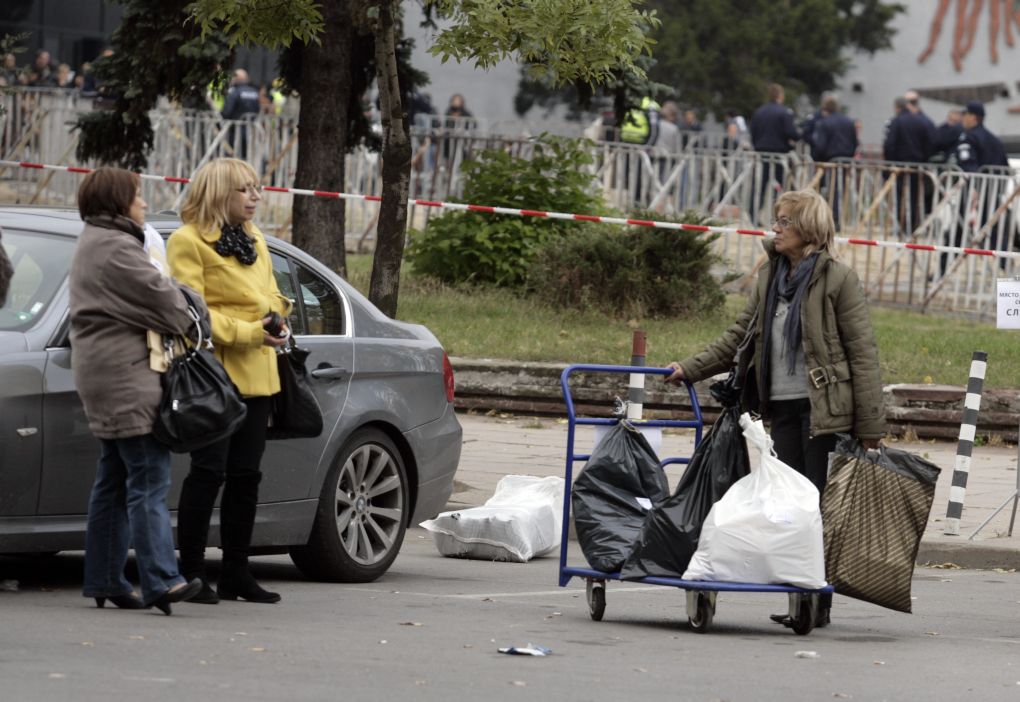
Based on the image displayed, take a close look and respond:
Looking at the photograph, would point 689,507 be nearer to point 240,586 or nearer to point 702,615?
point 702,615

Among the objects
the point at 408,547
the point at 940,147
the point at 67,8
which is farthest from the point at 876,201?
the point at 67,8

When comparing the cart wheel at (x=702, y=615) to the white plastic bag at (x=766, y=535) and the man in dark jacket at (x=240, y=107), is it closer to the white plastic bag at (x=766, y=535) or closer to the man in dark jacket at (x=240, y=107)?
the white plastic bag at (x=766, y=535)

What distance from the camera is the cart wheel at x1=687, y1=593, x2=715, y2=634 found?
7.36 meters

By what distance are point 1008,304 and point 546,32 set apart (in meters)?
3.39

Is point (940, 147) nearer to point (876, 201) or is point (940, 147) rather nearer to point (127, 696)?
point (876, 201)

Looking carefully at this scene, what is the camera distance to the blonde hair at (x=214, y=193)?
7.28m

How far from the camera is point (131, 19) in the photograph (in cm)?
1698

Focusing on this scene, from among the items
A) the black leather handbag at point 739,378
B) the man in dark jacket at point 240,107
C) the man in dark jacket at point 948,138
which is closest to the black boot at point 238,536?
the black leather handbag at point 739,378

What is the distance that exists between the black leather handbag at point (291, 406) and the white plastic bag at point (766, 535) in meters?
1.53

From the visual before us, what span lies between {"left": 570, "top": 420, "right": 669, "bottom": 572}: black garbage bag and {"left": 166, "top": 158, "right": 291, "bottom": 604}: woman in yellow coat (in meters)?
1.24

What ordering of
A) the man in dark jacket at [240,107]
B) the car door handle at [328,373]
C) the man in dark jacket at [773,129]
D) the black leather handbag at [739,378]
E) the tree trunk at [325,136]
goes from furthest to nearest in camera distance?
the man in dark jacket at [773,129] < the man in dark jacket at [240,107] < the tree trunk at [325,136] < the car door handle at [328,373] < the black leather handbag at [739,378]

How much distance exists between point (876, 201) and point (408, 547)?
12325 mm

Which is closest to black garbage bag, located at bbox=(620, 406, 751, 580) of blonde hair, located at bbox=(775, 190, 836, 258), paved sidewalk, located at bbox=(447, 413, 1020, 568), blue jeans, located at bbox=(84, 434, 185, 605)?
blonde hair, located at bbox=(775, 190, 836, 258)

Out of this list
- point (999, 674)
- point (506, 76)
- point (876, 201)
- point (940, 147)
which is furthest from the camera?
point (506, 76)
